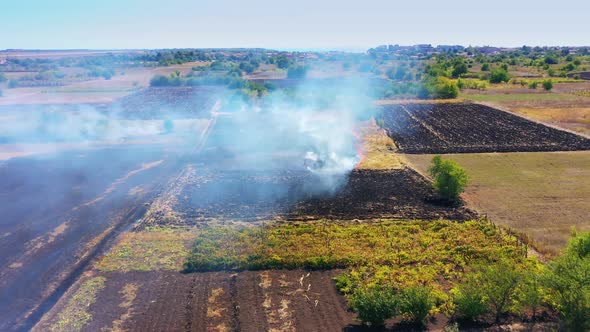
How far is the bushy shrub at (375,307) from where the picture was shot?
17859 millimetres

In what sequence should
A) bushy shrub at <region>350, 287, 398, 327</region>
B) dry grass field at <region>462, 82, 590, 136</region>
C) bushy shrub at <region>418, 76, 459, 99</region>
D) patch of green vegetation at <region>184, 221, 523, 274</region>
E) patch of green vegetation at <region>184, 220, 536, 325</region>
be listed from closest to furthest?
1. bushy shrub at <region>350, 287, 398, 327</region>
2. patch of green vegetation at <region>184, 220, 536, 325</region>
3. patch of green vegetation at <region>184, 221, 523, 274</region>
4. dry grass field at <region>462, 82, 590, 136</region>
5. bushy shrub at <region>418, 76, 459, 99</region>

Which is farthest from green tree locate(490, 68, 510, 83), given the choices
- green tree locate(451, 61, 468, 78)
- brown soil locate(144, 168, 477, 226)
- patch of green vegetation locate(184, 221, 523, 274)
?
patch of green vegetation locate(184, 221, 523, 274)

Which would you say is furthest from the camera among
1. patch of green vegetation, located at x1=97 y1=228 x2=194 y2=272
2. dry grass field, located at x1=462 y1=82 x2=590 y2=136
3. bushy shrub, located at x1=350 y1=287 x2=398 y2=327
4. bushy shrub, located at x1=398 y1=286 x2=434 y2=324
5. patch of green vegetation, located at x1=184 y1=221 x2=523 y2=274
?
dry grass field, located at x1=462 y1=82 x2=590 y2=136

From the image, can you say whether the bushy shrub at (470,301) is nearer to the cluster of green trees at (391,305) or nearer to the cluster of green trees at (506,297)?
the cluster of green trees at (506,297)

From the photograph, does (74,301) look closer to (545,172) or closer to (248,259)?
(248,259)

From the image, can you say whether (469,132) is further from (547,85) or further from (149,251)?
(547,85)

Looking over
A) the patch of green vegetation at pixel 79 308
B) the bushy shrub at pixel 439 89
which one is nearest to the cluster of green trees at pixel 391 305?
the patch of green vegetation at pixel 79 308

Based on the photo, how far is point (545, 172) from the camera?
37906 millimetres

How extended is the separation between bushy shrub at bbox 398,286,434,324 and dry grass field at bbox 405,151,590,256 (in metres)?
10.6

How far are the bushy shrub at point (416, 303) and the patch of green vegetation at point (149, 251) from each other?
1212 cm

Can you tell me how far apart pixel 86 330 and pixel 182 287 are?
4.68 metres

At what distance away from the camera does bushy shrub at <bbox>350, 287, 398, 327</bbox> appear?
17859mm

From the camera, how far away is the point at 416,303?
18016 millimetres

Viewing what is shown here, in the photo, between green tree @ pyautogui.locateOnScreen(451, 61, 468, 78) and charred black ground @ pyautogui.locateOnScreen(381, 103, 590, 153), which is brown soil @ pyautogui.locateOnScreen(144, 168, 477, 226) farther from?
green tree @ pyautogui.locateOnScreen(451, 61, 468, 78)
